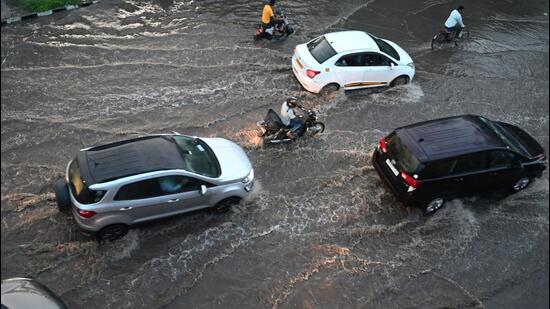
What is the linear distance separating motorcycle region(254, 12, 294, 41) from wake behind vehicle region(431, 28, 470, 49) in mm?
5055

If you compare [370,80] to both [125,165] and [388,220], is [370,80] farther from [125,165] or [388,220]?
[125,165]

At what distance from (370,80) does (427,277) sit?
640cm

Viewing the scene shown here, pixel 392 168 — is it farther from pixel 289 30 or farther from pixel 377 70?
pixel 289 30

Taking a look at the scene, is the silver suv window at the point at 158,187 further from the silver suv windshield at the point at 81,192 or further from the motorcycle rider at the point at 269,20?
the motorcycle rider at the point at 269,20

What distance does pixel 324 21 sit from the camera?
17.5m

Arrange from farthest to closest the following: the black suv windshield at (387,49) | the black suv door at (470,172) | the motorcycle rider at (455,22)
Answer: the motorcycle rider at (455,22) < the black suv windshield at (387,49) < the black suv door at (470,172)

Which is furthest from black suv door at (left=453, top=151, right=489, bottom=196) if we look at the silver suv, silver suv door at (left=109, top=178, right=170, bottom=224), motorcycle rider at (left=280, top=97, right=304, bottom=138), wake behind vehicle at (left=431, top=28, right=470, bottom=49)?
wake behind vehicle at (left=431, top=28, right=470, bottom=49)

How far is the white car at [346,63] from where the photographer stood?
A: 13.0m

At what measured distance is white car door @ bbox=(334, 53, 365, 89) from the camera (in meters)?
13.1

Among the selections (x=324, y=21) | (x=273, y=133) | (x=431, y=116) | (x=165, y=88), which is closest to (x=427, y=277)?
(x=273, y=133)

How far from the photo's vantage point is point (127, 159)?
8.51 metres

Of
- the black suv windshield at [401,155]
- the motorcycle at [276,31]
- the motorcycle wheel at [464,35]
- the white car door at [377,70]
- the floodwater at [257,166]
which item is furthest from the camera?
the motorcycle wheel at [464,35]

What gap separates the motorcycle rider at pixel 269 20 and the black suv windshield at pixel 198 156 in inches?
272

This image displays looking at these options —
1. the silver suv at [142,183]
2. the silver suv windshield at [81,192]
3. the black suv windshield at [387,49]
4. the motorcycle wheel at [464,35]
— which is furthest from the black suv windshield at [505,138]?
the silver suv windshield at [81,192]
